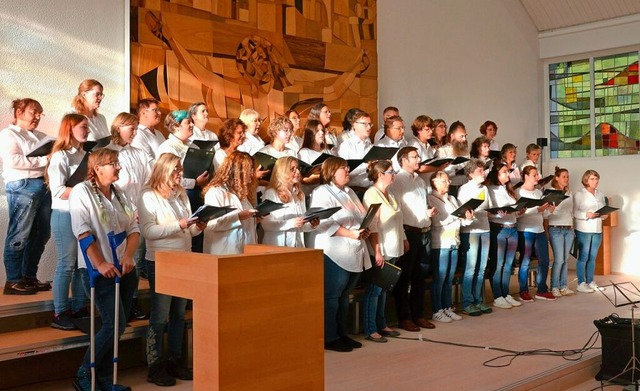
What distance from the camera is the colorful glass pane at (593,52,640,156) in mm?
9898

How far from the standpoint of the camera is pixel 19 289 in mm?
4500

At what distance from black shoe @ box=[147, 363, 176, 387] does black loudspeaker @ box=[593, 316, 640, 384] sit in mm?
2775

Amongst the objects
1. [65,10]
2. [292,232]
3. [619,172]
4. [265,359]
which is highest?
[65,10]

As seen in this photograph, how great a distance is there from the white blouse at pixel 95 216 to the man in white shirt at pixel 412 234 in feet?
8.90

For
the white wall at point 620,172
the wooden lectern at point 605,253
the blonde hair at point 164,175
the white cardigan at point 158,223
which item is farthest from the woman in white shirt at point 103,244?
the white wall at point 620,172

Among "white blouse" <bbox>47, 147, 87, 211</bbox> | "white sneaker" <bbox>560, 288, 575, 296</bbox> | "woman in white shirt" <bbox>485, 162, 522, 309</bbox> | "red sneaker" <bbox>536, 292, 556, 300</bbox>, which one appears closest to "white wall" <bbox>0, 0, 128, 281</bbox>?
"white blouse" <bbox>47, 147, 87, 211</bbox>

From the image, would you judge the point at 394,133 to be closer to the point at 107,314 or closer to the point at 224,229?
the point at 224,229

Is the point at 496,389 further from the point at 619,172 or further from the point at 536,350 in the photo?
the point at 619,172

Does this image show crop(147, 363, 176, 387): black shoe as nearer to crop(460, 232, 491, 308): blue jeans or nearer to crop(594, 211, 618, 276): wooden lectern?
crop(460, 232, 491, 308): blue jeans

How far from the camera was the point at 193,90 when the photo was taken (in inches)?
250

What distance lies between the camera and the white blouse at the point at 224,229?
449 centimetres

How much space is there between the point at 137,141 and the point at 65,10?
1296 mm

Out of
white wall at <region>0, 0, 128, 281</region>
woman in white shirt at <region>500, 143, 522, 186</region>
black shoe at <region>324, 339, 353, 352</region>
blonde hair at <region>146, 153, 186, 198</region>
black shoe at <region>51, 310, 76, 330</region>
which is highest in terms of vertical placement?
white wall at <region>0, 0, 128, 281</region>

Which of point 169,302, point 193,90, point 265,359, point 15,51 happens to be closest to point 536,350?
point 169,302
